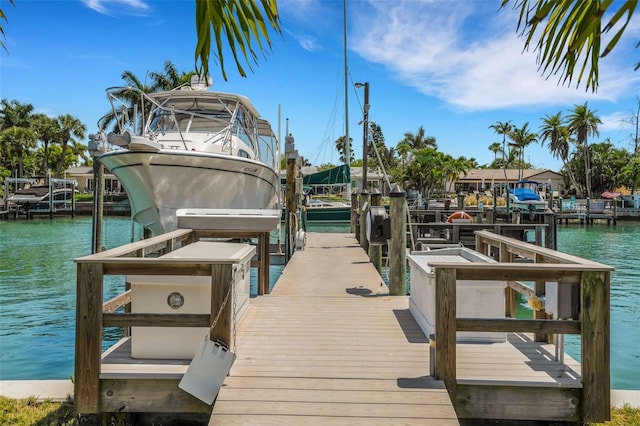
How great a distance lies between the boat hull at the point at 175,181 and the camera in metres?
11.6

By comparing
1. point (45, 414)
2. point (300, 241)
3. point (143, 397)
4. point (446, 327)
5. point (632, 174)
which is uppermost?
point (632, 174)

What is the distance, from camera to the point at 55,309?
11109mm

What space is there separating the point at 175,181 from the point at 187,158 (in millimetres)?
629

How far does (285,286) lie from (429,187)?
189 feet

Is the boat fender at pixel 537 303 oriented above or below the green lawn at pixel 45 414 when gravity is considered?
above

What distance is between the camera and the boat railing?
358cm

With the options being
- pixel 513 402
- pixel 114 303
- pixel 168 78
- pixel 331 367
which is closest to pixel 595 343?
pixel 513 402

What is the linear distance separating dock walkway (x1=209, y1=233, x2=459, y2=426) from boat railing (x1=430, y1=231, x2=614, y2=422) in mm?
353

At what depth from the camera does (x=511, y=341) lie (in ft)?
16.0

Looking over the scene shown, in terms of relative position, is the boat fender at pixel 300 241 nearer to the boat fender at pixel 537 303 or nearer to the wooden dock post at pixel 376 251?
the wooden dock post at pixel 376 251

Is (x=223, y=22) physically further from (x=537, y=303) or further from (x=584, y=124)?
(x=584, y=124)

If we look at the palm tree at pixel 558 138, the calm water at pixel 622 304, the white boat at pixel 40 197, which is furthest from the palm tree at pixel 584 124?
the white boat at pixel 40 197

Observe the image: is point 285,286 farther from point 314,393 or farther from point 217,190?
point 217,190

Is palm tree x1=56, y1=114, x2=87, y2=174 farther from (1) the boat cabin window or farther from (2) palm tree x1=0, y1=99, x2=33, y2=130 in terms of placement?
(1) the boat cabin window
